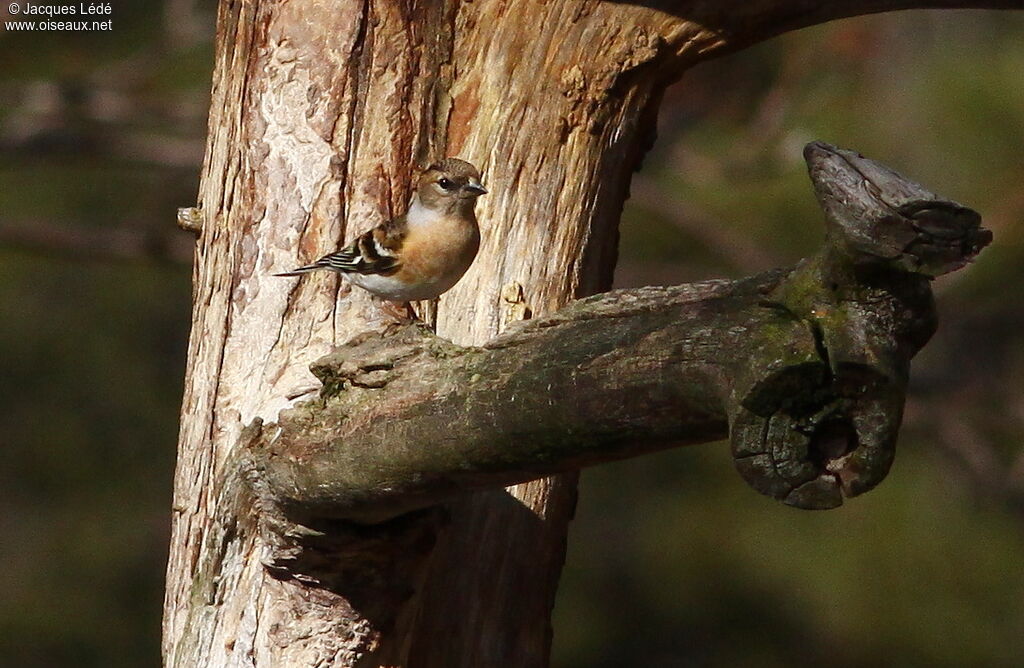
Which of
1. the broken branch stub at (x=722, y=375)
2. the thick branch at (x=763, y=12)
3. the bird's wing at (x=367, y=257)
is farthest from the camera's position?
the bird's wing at (x=367, y=257)

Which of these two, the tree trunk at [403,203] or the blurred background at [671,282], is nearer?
the tree trunk at [403,203]

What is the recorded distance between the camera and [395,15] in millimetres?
2996

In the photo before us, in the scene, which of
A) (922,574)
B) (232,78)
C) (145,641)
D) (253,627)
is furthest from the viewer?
(145,641)

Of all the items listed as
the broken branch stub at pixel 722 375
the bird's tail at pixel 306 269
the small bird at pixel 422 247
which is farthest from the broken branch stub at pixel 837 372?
the bird's tail at pixel 306 269

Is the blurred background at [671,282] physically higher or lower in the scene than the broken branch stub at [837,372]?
higher

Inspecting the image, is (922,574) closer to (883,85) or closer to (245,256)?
(883,85)

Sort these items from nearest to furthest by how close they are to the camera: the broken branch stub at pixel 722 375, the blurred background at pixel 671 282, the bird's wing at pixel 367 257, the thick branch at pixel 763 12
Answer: the broken branch stub at pixel 722 375, the thick branch at pixel 763 12, the bird's wing at pixel 367 257, the blurred background at pixel 671 282

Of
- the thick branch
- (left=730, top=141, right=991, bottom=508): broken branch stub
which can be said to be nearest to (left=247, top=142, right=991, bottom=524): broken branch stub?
(left=730, top=141, right=991, bottom=508): broken branch stub

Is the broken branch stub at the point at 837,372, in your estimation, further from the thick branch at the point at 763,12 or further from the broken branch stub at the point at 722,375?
the thick branch at the point at 763,12

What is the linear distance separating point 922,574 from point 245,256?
625cm

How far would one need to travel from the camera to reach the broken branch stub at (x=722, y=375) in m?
1.79

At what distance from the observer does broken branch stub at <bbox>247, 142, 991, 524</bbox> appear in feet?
5.86

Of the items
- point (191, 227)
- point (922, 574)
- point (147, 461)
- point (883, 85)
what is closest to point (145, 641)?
point (147, 461)

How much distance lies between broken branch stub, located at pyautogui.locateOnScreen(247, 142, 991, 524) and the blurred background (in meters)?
4.24
